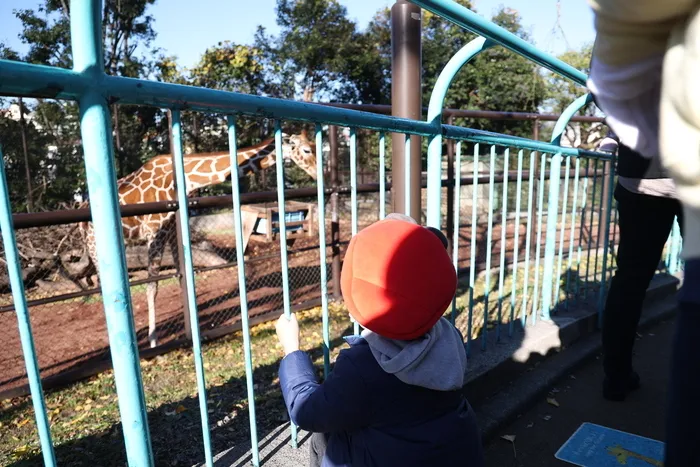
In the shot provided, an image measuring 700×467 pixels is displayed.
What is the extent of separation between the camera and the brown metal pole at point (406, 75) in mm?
2246

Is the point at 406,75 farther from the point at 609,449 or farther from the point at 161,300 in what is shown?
the point at 161,300

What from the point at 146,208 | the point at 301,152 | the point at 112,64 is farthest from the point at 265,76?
the point at 146,208

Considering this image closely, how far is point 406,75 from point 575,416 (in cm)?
169

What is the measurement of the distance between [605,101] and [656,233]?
148cm

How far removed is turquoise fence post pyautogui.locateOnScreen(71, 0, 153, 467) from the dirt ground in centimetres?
300

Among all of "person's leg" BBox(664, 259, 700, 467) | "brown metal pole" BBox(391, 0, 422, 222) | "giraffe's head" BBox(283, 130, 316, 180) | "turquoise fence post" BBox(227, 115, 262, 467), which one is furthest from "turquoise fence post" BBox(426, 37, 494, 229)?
"giraffe's head" BBox(283, 130, 316, 180)

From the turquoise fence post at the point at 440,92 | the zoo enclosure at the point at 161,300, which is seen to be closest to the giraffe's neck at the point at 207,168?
the zoo enclosure at the point at 161,300

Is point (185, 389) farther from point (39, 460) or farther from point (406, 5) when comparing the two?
point (406, 5)

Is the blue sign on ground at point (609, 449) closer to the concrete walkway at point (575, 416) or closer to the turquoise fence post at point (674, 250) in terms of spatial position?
the concrete walkway at point (575, 416)

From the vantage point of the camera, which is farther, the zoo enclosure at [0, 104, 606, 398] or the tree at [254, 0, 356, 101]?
the tree at [254, 0, 356, 101]

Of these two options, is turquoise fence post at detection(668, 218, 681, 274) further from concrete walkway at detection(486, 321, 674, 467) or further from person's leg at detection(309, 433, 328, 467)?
person's leg at detection(309, 433, 328, 467)

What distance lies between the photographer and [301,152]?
6.78m

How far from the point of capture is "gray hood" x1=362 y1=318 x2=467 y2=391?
1.15 m

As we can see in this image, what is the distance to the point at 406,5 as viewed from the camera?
224 centimetres
